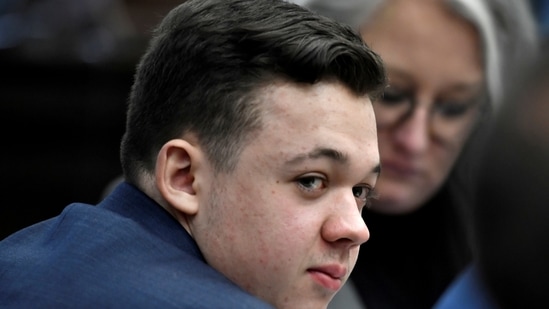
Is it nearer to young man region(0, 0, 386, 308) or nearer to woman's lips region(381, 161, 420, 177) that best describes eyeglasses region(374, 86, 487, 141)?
woman's lips region(381, 161, 420, 177)

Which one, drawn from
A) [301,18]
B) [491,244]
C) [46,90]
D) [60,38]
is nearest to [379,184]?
[301,18]

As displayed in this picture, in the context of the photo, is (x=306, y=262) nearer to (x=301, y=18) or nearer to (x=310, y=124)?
(x=310, y=124)

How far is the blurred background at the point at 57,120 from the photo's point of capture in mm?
5316

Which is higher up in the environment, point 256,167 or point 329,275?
point 256,167

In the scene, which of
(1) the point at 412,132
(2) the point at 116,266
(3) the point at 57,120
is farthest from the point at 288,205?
(3) the point at 57,120

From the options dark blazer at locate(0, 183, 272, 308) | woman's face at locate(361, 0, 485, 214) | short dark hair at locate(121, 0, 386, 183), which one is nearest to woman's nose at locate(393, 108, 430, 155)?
woman's face at locate(361, 0, 485, 214)

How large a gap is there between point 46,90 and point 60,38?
0.58 meters

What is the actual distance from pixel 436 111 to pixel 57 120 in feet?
9.48

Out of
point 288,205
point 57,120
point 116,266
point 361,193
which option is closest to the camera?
point 116,266

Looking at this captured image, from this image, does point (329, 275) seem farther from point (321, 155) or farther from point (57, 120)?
point (57, 120)

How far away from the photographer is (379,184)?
3059mm

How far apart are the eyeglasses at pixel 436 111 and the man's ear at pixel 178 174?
1.08m

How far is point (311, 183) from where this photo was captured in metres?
1.93

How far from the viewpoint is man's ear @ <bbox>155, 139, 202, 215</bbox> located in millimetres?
1929
